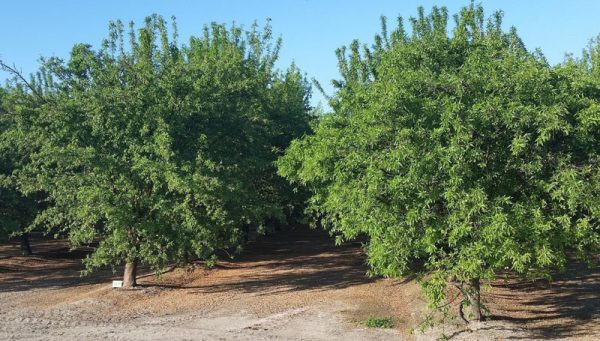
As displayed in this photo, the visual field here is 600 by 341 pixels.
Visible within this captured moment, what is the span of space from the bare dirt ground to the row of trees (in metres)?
1.14

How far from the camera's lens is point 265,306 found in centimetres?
1642

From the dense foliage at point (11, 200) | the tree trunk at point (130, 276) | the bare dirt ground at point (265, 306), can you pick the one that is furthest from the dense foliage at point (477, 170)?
the dense foliage at point (11, 200)

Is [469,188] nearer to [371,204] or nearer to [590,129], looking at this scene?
[371,204]

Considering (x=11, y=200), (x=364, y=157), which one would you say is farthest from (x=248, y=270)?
(x=364, y=157)

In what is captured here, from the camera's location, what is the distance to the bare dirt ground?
42.6 feet

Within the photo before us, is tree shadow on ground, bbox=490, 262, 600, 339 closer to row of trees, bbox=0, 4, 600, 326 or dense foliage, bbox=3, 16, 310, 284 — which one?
row of trees, bbox=0, 4, 600, 326

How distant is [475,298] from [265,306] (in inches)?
240

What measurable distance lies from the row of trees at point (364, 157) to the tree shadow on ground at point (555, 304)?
4.08ft

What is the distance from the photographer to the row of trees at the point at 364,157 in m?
10.2

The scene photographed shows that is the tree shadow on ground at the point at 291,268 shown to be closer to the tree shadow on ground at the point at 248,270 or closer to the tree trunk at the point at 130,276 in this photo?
the tree shadow on ground at the point at 248,270

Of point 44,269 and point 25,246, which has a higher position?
point 25,246

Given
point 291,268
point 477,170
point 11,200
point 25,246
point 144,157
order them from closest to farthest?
1. point 477,170
2. point 144,157
3. point 11,200
4. point 291,268
5. point 25,246

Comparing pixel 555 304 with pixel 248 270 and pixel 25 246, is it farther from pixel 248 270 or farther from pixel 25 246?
pixel 25 246

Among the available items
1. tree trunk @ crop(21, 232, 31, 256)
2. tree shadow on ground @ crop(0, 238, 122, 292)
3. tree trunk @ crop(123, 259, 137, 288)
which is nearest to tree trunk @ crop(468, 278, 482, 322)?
tree trunk @ crop(123, 259, 137, 288)
